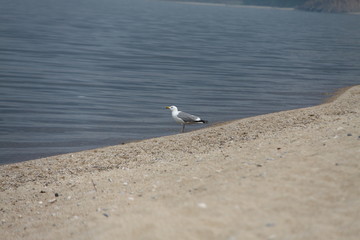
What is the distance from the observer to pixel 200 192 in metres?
7.96

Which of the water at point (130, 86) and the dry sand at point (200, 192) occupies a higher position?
the dry sand at point (200, 192)

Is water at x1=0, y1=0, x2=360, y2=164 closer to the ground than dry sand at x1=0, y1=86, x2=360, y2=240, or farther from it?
closer to the ground

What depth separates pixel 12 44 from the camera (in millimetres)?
48562

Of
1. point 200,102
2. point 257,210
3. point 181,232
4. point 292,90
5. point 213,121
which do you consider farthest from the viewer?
point 292,90

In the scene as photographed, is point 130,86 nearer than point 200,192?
No

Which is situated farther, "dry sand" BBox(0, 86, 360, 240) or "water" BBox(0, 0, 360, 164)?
"water" BBox(0, 0, 360, 164)

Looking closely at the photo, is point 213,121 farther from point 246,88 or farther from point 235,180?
point 235,180

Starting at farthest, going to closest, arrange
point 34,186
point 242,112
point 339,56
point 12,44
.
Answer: point 339,56
point 12,44
point 242,112
point 34,186

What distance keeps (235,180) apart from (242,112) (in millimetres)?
14070

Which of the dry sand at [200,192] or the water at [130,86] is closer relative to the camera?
the dry sand at [200,192]

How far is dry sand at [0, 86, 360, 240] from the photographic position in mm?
6656

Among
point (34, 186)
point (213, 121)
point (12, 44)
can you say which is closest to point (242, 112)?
point (213, 121)

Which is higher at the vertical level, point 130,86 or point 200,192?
point 200,192

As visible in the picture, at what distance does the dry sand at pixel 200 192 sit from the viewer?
6.66 metres
